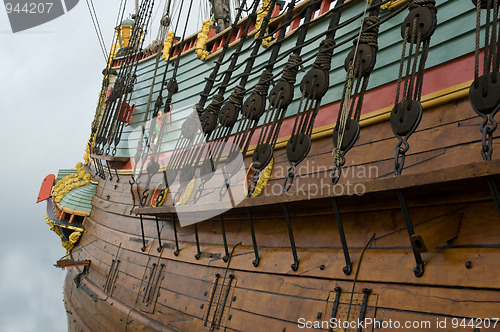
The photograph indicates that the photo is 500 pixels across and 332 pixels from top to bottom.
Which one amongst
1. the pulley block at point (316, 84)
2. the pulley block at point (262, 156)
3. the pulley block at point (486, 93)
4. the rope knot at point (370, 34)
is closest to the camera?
the pulley block at point (486, 93)

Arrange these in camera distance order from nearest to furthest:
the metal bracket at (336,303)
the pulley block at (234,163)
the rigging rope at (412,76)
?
the rigging rope at (412,76) → the metal bracket at (336,303) → the pulley block at (234,163)

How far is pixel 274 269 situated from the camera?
2174mm

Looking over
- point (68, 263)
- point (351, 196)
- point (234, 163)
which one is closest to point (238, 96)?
point (234, 163)

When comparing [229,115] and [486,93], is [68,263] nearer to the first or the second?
[229,115]

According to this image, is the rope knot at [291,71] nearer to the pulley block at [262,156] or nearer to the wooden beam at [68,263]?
the pulley block at [262,156]

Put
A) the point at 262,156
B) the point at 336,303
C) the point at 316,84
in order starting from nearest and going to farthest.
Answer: the point at 336,303, the point at 316,84, the point at 262,156

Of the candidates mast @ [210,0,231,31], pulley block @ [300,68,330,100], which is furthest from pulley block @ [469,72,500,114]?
mast @ [210,0,231,31]

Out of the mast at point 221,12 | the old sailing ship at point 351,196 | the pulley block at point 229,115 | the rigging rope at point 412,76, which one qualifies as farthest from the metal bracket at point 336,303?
the mast at point 221,12

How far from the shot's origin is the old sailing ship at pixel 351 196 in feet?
4.73

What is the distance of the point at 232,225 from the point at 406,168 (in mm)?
1265

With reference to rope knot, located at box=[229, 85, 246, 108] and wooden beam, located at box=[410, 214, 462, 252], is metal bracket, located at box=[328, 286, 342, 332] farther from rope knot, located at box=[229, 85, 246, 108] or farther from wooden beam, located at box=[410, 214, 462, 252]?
rope knot, located at box=[229, 85, 246, 108]

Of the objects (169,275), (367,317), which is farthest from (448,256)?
(169,275)

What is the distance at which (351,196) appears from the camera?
5.67 ft

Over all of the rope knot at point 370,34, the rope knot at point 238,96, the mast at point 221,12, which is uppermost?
the mast at point 221,12
